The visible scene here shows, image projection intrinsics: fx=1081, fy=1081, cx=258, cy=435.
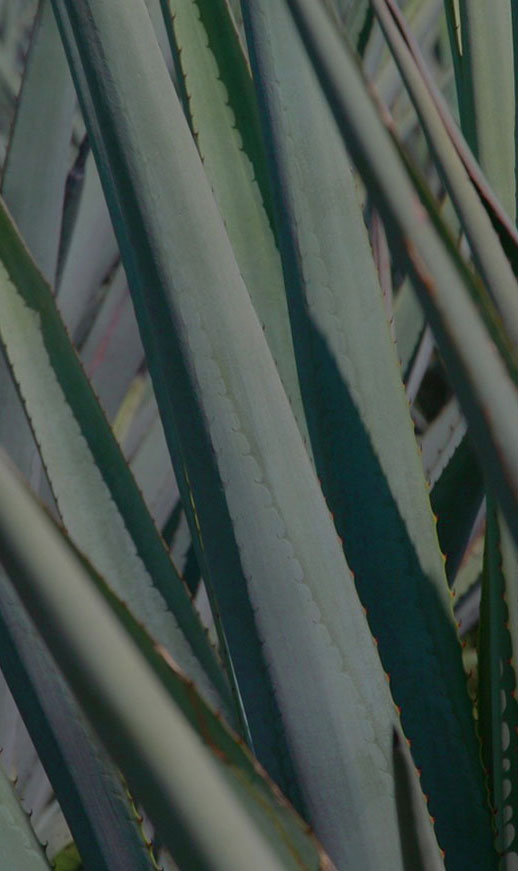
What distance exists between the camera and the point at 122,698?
0.20 meters

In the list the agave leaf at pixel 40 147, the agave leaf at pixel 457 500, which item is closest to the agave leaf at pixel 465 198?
the agave leaf at pixel 457 500

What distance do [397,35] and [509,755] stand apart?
10.0 inches

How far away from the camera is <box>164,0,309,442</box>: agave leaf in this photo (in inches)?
18.4

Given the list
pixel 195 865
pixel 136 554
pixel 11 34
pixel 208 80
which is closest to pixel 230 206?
pixel 208 80

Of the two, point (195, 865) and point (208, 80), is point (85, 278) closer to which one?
point (208, 80)

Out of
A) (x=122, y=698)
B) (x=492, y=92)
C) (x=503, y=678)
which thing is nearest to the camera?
(x=122, y=698)

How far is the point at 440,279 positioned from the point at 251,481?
12 cm

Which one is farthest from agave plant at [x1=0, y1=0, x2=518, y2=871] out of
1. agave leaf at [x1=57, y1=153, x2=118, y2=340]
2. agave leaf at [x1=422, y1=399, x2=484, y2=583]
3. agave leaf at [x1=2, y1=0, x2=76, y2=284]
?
agave leaf at [x1=57, y1=153, x2=118, y2=340]

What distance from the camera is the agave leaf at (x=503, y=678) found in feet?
1.30

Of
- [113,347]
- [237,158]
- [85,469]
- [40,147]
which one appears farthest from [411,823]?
[113,347]

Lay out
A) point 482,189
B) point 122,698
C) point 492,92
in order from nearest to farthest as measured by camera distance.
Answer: point 122,698, point 482,189, point 492,92

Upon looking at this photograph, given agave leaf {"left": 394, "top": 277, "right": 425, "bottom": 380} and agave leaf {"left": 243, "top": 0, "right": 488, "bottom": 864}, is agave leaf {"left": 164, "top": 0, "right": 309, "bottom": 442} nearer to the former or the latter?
agave leaf {"left": 243, "top": 0, "right": 488, "bottom": 864}

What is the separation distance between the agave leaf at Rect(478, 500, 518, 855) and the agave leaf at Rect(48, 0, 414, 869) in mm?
57

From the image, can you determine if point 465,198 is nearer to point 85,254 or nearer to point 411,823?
point 411,823
